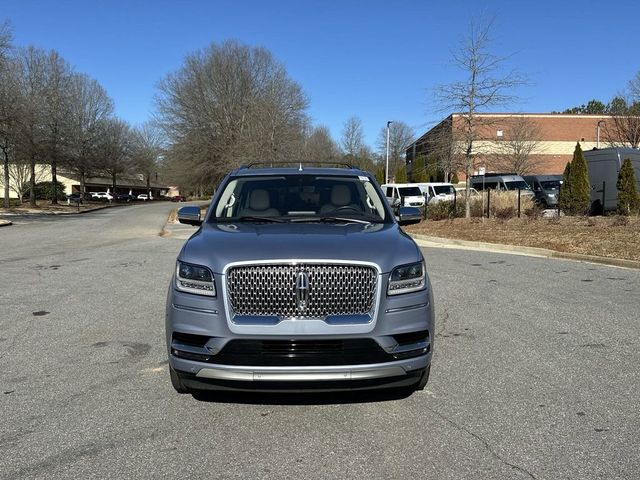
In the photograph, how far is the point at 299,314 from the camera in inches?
143

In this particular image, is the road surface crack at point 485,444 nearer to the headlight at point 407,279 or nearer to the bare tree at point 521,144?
the headlight at point 407,279

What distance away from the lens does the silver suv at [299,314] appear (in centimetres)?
350

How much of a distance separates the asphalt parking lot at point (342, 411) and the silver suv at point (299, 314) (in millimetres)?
344

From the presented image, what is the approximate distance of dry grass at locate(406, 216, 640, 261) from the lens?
1371 centimetres

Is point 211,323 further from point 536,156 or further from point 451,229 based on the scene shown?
point 536,156

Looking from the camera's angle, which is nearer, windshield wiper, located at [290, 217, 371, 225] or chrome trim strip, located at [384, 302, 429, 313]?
chrome trim strip, located at [384, 302, 429, 313]

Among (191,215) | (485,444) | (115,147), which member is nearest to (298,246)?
(485,444)

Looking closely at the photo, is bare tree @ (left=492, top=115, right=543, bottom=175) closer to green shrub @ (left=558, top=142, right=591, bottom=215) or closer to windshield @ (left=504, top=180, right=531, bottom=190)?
windshield @ (left=504, top=180, right=531, bottom=190)

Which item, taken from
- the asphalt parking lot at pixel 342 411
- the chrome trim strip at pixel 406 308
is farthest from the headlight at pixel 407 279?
the asphalt parking lot at pixel 342 411

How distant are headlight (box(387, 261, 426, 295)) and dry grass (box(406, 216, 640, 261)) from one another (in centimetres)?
1023

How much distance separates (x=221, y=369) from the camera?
3.54 metres

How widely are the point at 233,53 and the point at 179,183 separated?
11560 millimetres

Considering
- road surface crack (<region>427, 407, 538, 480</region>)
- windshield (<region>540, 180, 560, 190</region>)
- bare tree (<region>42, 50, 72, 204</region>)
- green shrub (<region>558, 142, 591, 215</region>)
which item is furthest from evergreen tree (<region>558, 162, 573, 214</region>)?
bare tree (<region>42, 50, 72, 204</region>)

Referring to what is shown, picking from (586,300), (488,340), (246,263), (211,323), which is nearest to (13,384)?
(211,323)
